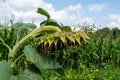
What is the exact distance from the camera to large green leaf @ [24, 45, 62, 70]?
1.09 m

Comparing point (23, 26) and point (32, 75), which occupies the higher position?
point (23, 26)

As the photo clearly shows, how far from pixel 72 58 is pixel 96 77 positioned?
3.30m

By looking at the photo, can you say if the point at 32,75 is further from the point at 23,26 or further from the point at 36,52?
the point at 23,26

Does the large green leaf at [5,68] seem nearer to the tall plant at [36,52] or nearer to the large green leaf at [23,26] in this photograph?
the tall plant at [36,52]

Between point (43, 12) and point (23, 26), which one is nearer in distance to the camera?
point (43, 12)

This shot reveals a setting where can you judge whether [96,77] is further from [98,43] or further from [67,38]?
[67,38]

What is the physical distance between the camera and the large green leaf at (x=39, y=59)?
1.09 meters

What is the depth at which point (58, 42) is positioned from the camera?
1.09 meters

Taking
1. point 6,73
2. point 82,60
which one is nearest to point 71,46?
point 6,73

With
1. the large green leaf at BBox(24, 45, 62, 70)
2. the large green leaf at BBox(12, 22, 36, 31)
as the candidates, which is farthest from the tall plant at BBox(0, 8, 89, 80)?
the large green leaf at BBox(12, 22, 36, 31)

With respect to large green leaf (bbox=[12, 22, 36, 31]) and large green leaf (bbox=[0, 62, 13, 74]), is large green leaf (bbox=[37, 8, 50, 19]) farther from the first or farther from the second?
large green leaf (bbox=[0, 62, 13, 74])

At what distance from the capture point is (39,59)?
3.68ft

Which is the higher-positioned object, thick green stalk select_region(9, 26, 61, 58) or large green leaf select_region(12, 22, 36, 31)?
large green leaf select_region(12, 22, 36, 31)

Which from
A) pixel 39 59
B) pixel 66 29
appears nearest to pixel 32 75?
pixel 39 59
